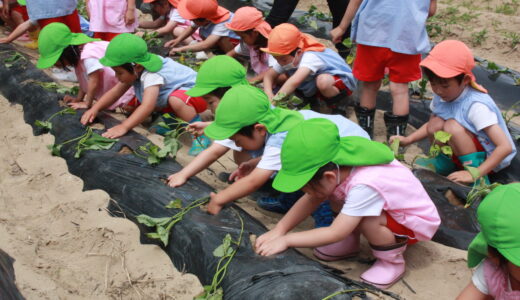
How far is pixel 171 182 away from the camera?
9.62ft

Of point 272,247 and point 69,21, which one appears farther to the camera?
point 69,21

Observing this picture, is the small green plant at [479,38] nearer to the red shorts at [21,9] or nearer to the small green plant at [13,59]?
the small green plant at [13,59]

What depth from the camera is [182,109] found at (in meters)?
3.97

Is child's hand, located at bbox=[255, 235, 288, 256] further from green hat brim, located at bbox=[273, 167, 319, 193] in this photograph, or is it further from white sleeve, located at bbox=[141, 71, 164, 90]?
white sleeve, located at bbox=[141, 71, 164, 90]

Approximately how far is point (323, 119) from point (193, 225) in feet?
2.69

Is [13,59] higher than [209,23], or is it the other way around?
[209,23]

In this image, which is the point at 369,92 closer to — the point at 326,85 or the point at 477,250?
the point at 326,85

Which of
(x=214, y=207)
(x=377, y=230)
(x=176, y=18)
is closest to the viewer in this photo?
(x=377, y=230)

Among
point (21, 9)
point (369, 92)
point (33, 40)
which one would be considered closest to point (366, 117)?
point (369, 92)

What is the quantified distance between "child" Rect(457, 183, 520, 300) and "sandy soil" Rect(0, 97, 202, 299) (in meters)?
1.15

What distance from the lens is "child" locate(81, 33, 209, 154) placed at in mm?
3656

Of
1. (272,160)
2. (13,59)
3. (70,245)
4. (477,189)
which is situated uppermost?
(272,160)

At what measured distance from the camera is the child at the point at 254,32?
4.56 metres

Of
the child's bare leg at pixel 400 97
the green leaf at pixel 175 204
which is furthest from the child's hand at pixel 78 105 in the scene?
the child's bare leg at pixel 400 97
